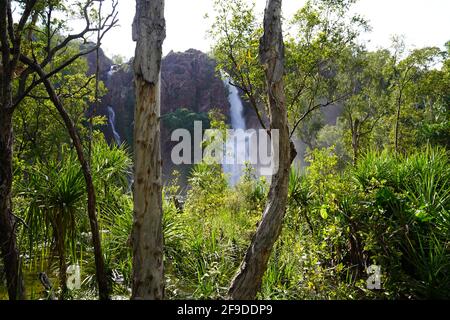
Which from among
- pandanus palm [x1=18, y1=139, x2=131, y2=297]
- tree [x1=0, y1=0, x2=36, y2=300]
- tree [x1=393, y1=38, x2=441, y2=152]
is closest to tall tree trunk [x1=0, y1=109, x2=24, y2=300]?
tree [x1=0, y1=0, x2=36, y2=300]

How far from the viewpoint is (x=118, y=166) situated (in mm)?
5336

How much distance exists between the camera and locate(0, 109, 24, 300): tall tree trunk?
9.96ft

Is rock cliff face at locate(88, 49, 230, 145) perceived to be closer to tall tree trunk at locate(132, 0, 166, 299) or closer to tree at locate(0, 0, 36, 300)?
tree at locate(0, 0, 36, 300)

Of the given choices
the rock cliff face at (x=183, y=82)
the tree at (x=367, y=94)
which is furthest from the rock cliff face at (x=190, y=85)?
the tree at (x=367, y=94)

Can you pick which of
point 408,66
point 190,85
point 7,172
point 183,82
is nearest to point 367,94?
point 408,66

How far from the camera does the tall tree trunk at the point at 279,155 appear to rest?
130 inches

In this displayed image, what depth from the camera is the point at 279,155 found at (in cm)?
356

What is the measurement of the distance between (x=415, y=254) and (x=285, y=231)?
6.26ft

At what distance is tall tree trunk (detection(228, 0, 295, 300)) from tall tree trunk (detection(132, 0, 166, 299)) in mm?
899

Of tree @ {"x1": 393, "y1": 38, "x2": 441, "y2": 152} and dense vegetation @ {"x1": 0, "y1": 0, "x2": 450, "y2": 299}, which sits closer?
dense vegetation @ {"x1": 0, "y1": 0, "x2": 450, "y2": 299}

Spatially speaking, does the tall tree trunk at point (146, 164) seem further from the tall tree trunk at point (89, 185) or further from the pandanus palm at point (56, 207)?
the pandanus palm at point (56, 207)

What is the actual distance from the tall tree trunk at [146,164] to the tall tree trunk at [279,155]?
0.90 metres

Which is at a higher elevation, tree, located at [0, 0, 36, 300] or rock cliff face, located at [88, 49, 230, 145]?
rock cliff face, located at [88, 49, 230, 145]

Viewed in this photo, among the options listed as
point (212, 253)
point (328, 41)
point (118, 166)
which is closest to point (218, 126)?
point (328, 41)
